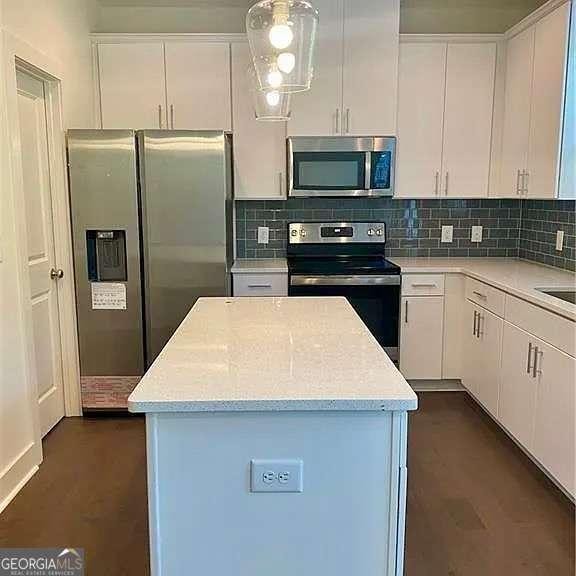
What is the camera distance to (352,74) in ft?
12.7

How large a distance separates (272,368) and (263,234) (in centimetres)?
276

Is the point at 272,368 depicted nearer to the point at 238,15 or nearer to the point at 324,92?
the point at 324,92

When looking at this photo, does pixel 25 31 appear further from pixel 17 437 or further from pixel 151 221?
pixel 17 437

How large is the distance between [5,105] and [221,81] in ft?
5.42

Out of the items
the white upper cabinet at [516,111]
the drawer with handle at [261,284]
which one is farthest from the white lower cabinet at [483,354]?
the drawer with handle at [261,284]

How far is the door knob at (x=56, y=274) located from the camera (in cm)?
343

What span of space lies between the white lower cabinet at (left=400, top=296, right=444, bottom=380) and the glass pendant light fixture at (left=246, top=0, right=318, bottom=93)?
2122 mm

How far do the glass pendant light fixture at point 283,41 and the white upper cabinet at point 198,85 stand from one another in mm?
1904

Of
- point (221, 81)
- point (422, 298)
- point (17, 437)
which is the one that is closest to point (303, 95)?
point (221, 81)

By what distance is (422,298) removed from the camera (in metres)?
3.88

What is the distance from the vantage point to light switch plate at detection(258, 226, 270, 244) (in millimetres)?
4383

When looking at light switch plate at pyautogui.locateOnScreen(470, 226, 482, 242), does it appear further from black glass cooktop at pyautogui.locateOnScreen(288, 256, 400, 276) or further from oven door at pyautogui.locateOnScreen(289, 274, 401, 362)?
oven door at pyautogui.locateOnScreen(289, 274, 401, 362)

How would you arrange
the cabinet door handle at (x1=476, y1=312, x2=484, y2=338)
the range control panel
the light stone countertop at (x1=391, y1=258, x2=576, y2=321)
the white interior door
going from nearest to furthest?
the light stone countertop at (x1=391, y1=258, x2=576, y2=321) → the white interior door → the cabinet door handle at (x1=476, y1=312, x2=484, y2=338) → the range control panel

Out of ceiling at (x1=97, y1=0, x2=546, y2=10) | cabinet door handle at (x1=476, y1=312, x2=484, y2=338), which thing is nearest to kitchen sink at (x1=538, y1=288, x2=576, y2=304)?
cabinet door handle at (x1=476, y1=312, x2=484, y2=338)
